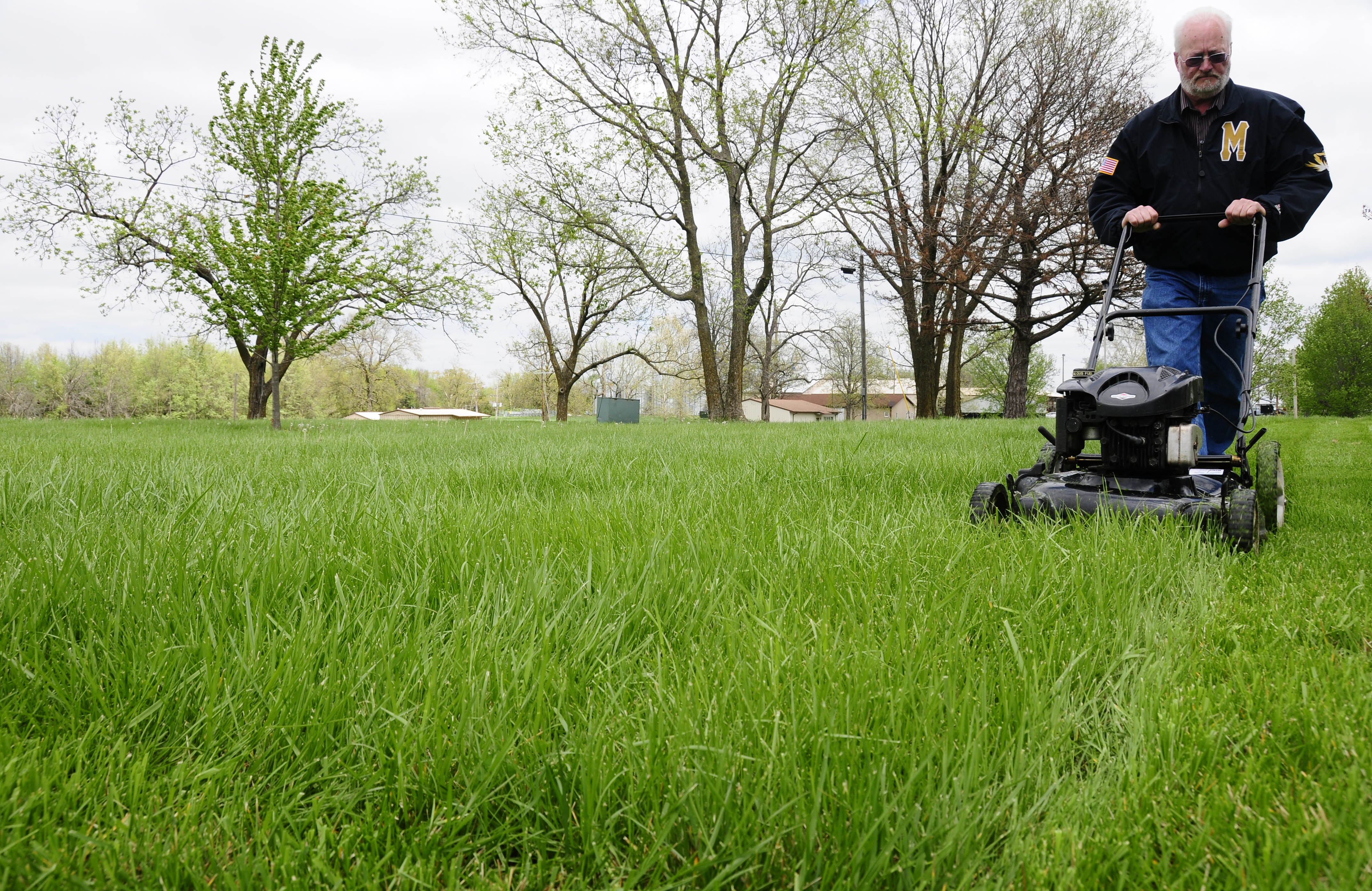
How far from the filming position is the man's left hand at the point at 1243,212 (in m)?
3.27

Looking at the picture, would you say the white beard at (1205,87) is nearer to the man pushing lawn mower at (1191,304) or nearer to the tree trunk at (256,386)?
the man pushing lawn mower at (1191,304)

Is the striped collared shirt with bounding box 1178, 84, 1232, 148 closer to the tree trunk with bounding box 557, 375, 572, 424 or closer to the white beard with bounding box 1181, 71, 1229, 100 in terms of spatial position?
the white beard with bounding box 1181, 71, 1229, 100

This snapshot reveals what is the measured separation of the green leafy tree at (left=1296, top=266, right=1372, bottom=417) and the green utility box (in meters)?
43.8

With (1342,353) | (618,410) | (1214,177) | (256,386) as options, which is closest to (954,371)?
(618,410)

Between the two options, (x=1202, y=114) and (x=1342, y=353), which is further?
(x=1342, y=353)

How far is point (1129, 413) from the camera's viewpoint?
9.32 ft

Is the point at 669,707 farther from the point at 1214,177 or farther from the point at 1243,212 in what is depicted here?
the point at 1214,177

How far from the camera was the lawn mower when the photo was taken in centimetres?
277

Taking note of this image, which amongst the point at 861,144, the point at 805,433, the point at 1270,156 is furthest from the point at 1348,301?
the point at 1270,156

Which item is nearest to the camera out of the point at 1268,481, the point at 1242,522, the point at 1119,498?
the point at 1242,522

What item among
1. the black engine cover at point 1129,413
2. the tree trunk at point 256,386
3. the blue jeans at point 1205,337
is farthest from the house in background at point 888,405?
the black engine cover at point 1129,413

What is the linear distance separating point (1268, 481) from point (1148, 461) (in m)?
0.62

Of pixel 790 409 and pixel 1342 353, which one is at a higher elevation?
pixel 1342 353

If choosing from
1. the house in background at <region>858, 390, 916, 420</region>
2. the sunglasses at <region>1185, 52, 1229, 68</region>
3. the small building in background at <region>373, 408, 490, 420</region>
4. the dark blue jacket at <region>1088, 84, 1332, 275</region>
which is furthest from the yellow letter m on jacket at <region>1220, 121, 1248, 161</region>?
the house in background at <region>858, 390, 916, 420</region>
